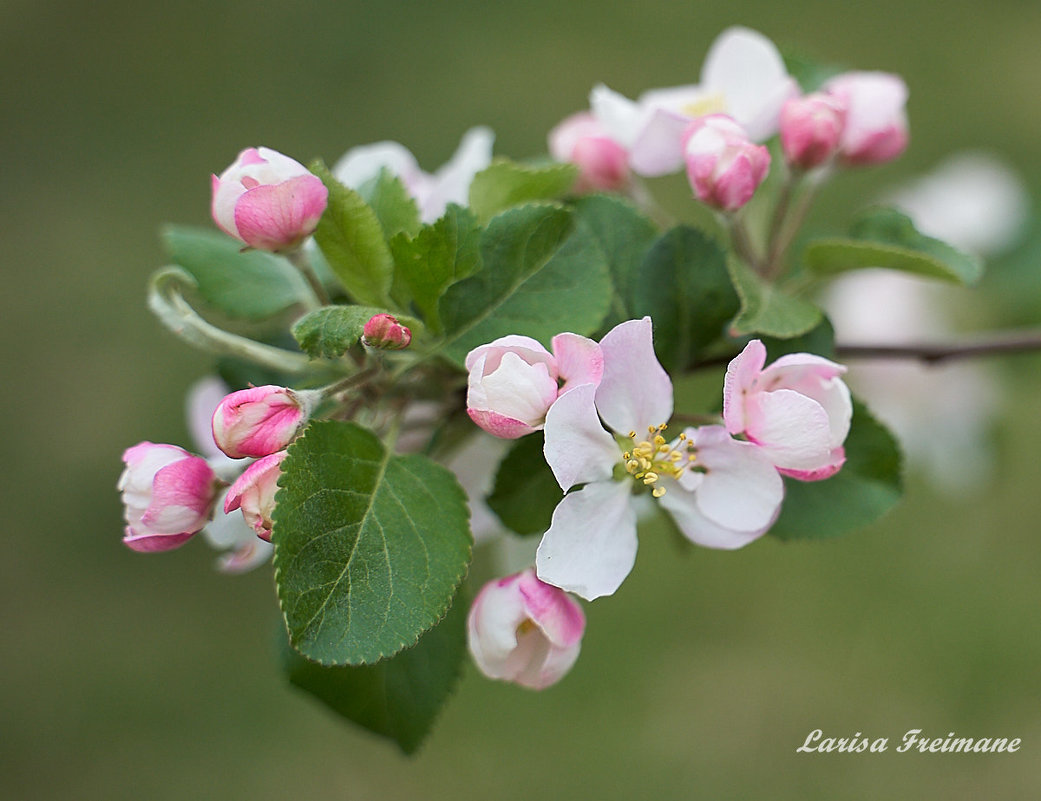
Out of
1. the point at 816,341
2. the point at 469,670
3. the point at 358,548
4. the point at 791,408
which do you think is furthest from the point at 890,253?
the point at 469,670

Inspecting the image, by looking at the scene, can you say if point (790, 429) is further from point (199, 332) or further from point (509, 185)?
point (199, 332)

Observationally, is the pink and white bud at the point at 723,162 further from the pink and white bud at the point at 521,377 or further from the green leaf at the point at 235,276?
the green leaf at the point at 235,276

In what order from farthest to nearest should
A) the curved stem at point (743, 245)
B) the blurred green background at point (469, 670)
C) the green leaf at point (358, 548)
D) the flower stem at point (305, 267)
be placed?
the blurred green background at point (469, 670)
the curved stem at point (743, 245)
the flower stem at point (305, 267)
the green leaf at point (358, 548)

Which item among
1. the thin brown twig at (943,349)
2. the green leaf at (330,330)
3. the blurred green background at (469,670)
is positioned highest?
the green leaf at (330,330)

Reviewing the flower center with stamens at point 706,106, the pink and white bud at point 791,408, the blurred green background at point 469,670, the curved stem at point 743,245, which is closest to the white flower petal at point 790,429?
the pink and white bud at point 791,408

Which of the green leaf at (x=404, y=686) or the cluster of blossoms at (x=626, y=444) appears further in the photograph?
the green leaf at (x=404, y=686)

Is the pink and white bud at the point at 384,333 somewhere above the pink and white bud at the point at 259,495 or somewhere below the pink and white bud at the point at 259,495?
above

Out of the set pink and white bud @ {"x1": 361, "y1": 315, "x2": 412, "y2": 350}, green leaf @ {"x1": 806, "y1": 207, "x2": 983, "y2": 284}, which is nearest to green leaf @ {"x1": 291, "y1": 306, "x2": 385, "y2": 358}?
pink and white bud @ {"x1": 361, "y1": 315, "x2": 412, "y2": 350}
